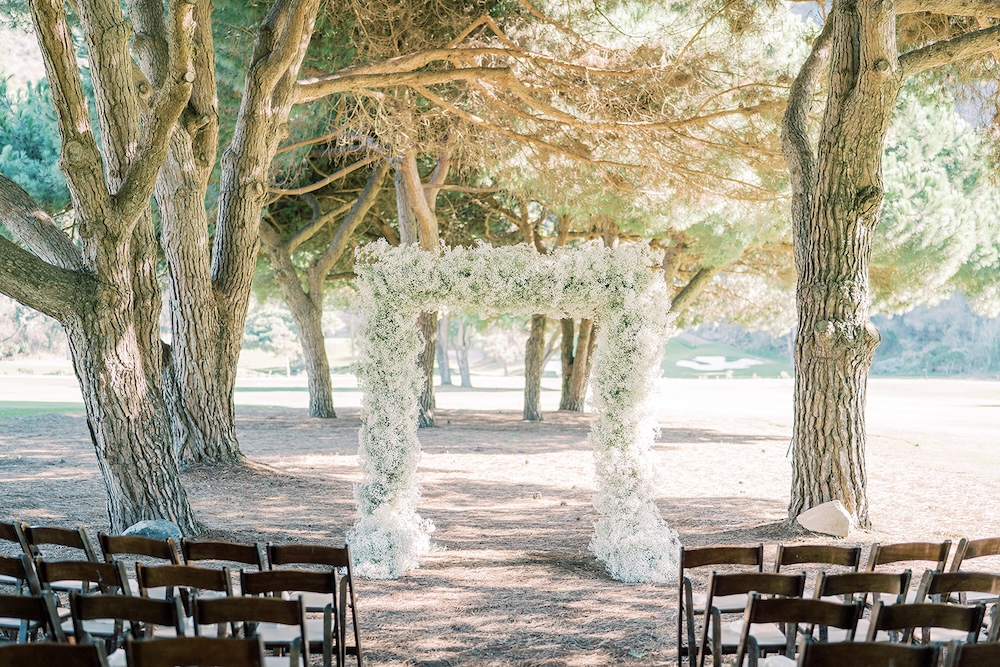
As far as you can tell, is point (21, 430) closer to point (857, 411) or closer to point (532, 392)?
point (532, 392)

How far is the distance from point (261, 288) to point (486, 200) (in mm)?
7053

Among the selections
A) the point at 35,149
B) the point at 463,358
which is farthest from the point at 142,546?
the point at 463,358

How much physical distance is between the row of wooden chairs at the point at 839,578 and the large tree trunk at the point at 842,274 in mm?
3715

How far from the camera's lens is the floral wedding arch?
7.27m

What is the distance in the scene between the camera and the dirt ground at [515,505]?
19.0 ft

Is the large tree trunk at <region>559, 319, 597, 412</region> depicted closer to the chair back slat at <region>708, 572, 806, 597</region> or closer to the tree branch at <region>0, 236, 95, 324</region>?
the tree branch at <region>0, 236, 95, 324</region>

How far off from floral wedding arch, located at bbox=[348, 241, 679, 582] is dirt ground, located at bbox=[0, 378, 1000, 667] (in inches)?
14.1

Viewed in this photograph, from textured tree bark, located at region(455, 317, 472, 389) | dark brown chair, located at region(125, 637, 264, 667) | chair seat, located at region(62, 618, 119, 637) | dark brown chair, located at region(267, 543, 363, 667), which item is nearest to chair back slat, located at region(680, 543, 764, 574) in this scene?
dark brown chair, located at region(267, 543, 363, 667)

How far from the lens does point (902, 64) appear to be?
8.71m

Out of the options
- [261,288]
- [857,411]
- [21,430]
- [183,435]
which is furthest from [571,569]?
[261,288]

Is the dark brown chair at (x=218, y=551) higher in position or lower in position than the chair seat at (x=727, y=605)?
higher

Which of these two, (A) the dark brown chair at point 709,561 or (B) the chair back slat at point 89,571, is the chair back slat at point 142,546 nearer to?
(B) the chair back slat at point 89,571

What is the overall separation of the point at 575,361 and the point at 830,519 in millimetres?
15501

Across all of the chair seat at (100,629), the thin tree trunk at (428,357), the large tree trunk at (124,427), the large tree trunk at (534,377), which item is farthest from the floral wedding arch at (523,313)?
the large tree trunk at (534,377)
